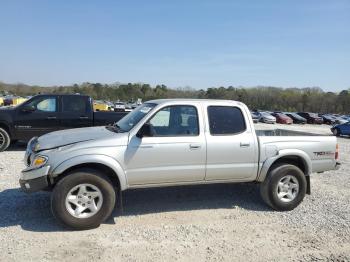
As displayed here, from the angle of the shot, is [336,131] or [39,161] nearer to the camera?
[39,161]

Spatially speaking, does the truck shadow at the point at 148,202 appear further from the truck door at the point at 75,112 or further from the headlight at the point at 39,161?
the truck door at the point at 75,112

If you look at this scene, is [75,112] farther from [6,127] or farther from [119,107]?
[119,107]

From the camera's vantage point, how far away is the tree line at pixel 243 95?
93375 millimetres

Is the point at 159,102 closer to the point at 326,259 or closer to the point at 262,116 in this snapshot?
the point at 326,259

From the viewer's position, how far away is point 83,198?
5.12 m

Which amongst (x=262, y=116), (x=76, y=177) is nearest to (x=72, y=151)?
(x=76, y=177)

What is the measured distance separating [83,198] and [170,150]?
4.72ft

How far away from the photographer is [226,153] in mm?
5859

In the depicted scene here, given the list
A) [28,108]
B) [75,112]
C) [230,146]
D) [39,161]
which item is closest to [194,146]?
[230,146]

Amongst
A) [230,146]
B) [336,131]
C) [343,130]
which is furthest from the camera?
[336,131]

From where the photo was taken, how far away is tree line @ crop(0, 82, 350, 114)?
9338 cm

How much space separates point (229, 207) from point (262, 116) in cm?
4426

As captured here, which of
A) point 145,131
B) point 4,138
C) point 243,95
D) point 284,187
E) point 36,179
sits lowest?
point 284,187

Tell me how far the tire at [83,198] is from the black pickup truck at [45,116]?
6.60 metres
